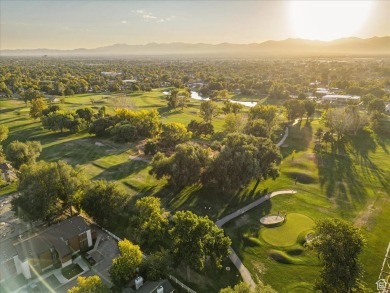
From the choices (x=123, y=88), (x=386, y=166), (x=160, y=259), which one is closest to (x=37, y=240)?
(x=160, y=259)

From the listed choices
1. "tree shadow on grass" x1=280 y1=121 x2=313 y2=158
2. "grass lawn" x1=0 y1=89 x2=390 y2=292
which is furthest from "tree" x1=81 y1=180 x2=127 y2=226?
"tree shadow on grass" x1=280 y1=121 x2=313 y2=158

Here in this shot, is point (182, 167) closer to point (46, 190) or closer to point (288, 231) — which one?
point (288, 231)

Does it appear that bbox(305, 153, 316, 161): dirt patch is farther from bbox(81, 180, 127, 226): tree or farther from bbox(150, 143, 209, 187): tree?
bbox(81, 180, 127, 226): tree

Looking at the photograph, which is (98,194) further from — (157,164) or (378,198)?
(378,198)

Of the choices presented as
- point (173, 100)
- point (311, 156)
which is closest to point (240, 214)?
point (311, 156)

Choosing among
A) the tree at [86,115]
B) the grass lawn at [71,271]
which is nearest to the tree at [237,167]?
the grass lawn at [71,271]
